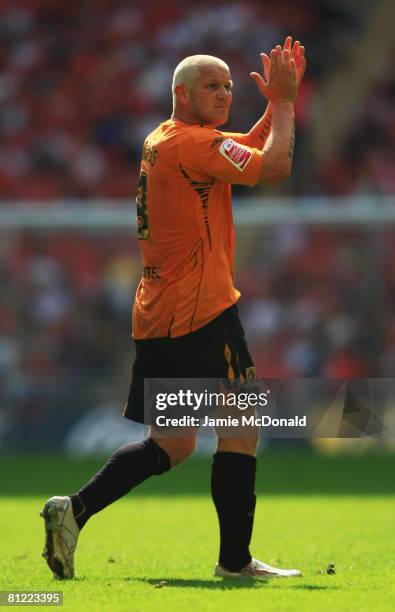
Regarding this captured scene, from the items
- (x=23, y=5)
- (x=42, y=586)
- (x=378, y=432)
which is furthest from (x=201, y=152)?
(x=23, y=5)

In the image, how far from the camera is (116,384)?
1284cm

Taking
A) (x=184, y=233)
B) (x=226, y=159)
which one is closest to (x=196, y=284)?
(x=184, y=233)

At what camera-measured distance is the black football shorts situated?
18.1 ft

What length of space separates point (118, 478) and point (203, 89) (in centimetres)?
160

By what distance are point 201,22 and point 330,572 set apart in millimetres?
12136

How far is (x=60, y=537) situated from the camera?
5.51 meters

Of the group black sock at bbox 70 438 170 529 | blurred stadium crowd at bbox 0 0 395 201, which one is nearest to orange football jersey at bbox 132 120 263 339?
black sock at bbox 70 438 170 529

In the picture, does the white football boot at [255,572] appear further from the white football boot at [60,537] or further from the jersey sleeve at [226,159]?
the jersey sleeve at [226,159]

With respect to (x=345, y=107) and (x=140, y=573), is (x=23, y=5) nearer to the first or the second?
(x=345, y=107)

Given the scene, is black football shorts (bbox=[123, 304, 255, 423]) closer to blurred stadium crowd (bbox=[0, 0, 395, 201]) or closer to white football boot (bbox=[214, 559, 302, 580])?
white football boot (bbox=[214, 559, 302, 580])

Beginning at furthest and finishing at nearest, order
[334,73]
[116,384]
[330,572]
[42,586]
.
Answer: [334,73], [116,384], [330,572], [42,586]

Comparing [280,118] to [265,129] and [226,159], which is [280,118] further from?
[265,129]

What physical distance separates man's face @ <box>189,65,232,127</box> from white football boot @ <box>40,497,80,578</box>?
166 cm

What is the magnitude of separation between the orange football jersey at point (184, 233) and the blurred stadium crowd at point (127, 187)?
23.3 feet
